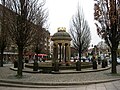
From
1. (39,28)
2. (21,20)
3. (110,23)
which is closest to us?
(21,20)

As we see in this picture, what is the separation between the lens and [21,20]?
20500mm

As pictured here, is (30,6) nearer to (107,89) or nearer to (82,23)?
(107,89)

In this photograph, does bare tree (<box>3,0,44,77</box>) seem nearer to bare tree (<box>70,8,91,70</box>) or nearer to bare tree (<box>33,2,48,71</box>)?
bare tree (<box>33,2,48,71</box>)

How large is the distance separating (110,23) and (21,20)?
8657 millimetres

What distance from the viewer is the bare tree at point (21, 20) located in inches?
809

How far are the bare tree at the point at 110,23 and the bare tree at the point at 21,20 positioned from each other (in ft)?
22.3

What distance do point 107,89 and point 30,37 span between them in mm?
8732

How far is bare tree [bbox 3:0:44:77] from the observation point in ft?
67.4

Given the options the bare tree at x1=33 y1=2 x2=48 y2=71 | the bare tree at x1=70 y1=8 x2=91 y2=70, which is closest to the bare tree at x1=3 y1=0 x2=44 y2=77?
the bare tree at x1=33 y1=2 x2=48 y2=71

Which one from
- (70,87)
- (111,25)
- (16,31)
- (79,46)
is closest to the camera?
(70,87)

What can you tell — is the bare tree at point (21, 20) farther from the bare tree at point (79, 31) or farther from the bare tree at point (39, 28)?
the bare tree at point (79, 31)

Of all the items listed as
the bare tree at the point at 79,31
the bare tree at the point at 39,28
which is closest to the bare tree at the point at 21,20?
the bare tree at the point at 39,28

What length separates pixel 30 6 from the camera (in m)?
21.3

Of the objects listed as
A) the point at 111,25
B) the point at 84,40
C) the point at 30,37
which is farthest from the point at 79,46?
the point at 30,37
